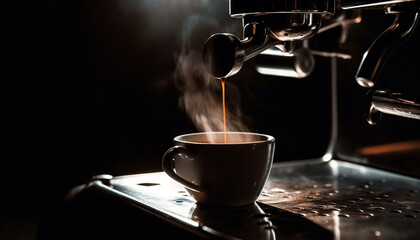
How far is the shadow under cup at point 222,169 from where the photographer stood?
0.58 m

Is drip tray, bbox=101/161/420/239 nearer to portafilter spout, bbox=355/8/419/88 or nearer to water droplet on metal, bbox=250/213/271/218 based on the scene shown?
water droplet on metal, bbox=250/213/271/218

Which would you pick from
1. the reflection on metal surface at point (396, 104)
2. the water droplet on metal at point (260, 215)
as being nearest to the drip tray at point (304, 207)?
the water droplet on metal at point (260, 215)

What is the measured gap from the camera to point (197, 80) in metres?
0.93

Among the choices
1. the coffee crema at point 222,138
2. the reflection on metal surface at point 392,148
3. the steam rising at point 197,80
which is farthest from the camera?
the steam rising at point 197,80

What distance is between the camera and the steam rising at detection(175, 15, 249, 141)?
915 millimetres

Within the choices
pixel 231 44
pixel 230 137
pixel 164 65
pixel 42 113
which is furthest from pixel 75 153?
pixel 231 44

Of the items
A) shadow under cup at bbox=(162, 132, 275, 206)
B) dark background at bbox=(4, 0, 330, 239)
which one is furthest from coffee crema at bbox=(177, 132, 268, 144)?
dark background at bbox=(4, 0, 330, 239)

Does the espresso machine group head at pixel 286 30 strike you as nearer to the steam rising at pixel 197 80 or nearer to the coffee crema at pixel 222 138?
the coffee crema at pixel 222 138

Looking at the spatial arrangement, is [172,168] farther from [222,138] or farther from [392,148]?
[392,148]

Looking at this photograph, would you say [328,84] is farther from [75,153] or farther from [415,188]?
[75,153]

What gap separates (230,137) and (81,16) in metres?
0.33

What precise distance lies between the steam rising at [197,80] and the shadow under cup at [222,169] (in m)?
0.29

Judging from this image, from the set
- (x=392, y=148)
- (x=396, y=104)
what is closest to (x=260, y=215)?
(x=396, y=104)

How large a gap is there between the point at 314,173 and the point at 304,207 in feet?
0.68
